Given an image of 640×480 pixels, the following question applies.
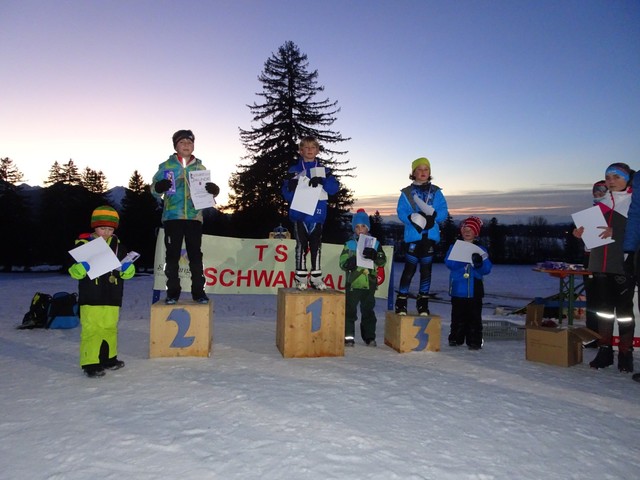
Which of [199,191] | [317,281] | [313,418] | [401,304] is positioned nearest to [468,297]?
[401,304]

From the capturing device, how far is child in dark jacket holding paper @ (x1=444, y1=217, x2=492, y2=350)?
17.8 ft

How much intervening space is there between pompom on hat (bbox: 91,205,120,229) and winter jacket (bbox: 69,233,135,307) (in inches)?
5.4

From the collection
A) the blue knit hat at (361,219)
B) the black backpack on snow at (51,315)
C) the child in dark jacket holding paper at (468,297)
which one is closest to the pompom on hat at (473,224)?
the child in dark jacket holding paper at (468,297)

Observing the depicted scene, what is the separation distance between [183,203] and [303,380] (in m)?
2.51

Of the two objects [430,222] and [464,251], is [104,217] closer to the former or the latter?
[430,222]

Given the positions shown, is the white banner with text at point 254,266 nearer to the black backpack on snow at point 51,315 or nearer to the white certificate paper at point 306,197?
the black backpack on snow at point 51,315

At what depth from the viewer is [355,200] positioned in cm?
2183

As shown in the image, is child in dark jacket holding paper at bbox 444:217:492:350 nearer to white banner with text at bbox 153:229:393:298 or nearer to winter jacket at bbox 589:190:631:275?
winter jacket at bbox 589:190:631:275

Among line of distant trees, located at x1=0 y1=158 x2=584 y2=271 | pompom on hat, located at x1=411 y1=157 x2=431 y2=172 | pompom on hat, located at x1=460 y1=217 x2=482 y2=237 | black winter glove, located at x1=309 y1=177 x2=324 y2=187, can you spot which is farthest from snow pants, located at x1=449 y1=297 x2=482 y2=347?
line of distant trees, located at x1=0 y1=158 x2=584 y2=271

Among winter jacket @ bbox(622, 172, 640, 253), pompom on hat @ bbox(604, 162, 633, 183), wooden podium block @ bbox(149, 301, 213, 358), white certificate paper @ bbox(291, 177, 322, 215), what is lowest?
wooden podium block @ bbox(149, 301, 213, 358)

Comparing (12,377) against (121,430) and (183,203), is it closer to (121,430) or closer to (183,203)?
(121,430)

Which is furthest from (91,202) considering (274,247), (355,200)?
(274,247)

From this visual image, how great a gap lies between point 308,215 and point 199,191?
130cm

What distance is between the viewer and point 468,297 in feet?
17.9
